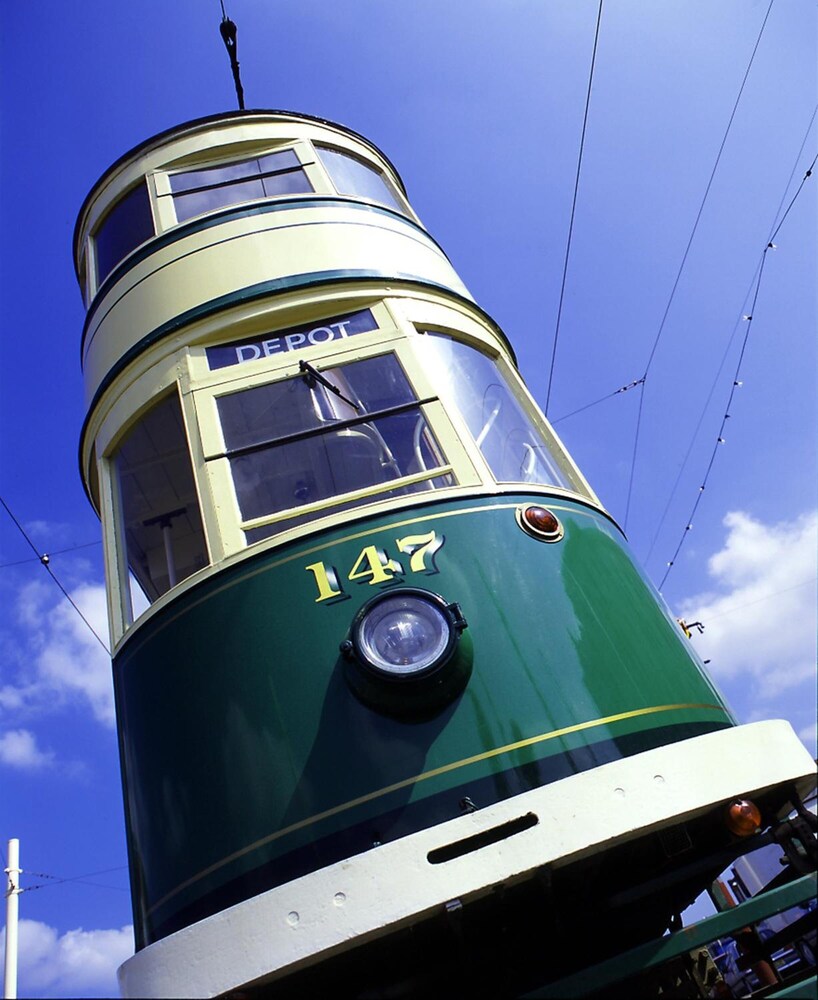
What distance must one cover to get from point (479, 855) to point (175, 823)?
48.8 inches

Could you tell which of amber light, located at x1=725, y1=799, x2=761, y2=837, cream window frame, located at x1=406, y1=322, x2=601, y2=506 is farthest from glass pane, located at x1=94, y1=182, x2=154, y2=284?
amber light, located at x1=725, y1=799, x2=761, y2=837

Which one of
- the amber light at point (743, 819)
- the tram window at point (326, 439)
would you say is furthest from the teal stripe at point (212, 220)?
the amber light at point (743, 819)

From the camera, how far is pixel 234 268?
4.82m

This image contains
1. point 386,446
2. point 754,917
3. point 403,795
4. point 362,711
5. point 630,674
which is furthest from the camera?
point 386,446

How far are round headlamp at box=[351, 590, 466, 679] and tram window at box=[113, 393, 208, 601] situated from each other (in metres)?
1.66

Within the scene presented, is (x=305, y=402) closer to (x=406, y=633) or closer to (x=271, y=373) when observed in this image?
(x=271, y=373)

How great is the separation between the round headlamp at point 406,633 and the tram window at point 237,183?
3727 millimetres

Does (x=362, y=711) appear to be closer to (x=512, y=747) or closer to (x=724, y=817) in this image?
(x=512, y=747)

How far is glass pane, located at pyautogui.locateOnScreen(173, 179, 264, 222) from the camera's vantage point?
18.5 ft

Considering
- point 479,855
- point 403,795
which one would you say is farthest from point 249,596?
point 479,855

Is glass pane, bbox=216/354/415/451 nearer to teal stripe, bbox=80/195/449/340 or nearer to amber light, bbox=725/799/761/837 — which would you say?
teal stripe, bbox=80/195/449/340

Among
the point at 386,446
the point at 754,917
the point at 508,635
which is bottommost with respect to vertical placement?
the point at 754,917

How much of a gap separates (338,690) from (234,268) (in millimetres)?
2946

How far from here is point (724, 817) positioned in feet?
8.87
